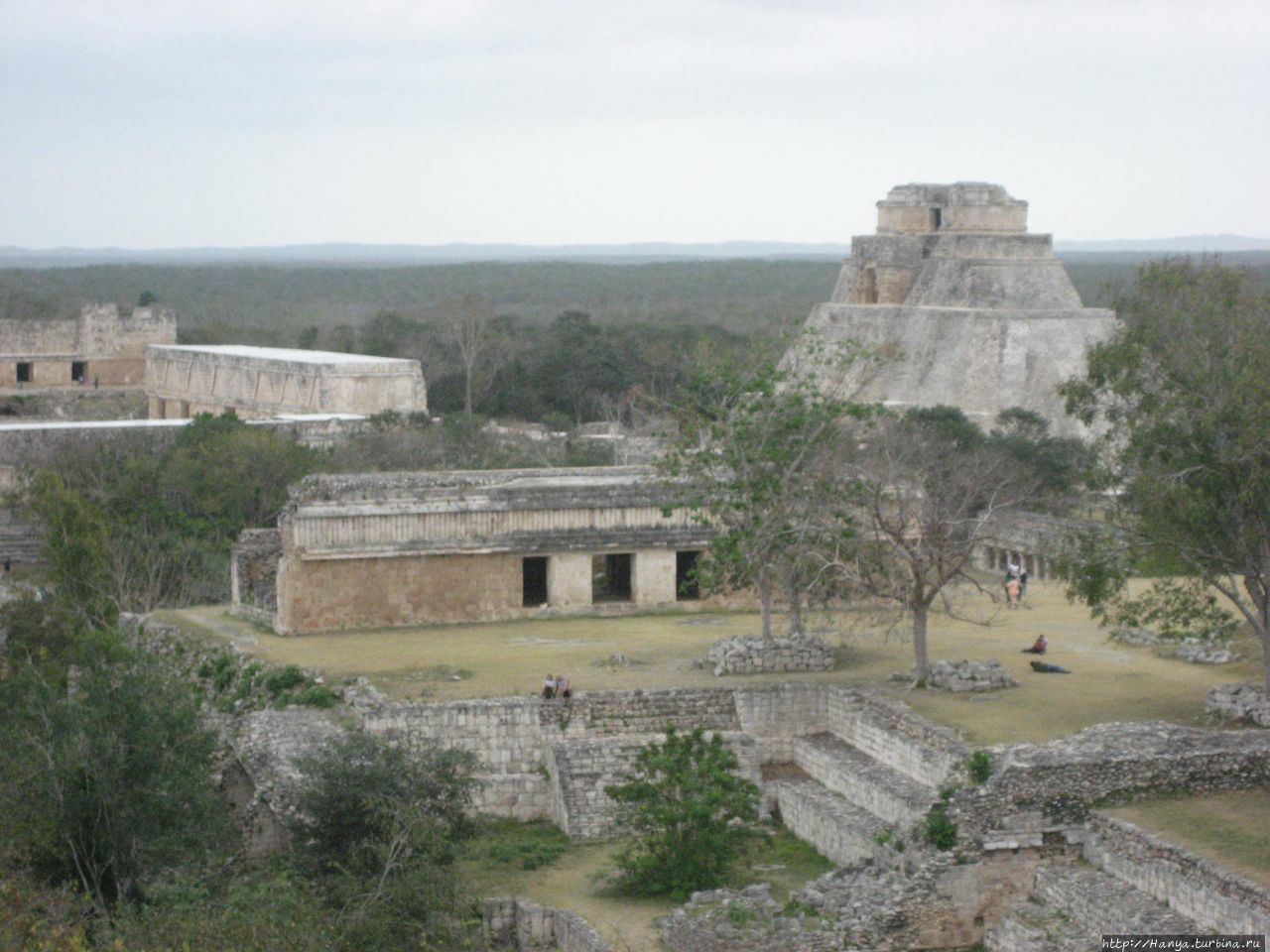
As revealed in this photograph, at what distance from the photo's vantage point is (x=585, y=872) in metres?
15.3

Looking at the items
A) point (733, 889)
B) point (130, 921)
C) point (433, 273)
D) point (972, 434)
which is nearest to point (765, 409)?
point (733, 889)

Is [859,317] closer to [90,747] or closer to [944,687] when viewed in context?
[944,687]

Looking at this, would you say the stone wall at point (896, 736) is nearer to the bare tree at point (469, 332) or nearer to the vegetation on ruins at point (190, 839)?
the vegetation on ruins at point (190, 839)

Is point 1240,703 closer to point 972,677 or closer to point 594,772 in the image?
point 972,677

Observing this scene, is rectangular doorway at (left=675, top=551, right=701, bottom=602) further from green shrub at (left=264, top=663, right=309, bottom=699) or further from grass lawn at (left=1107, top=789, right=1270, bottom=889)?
grass lawn at (left=1107, top=789, right=1270, bottom=889)

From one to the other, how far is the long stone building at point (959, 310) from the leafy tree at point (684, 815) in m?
20.0

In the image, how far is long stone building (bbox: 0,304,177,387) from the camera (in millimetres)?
53719

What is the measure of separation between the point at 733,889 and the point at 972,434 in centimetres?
1806

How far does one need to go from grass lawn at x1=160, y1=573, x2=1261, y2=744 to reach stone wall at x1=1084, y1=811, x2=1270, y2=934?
2.07 metres

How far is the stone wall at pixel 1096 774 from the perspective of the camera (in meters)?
13.7

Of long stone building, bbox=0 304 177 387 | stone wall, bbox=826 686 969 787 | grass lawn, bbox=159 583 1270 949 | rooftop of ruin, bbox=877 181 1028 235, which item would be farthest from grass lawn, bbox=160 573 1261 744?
long stone building, bbox=0 304 177 387

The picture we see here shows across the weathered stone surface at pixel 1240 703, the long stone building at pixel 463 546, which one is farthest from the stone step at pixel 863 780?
the long stone building at pixel 463 546

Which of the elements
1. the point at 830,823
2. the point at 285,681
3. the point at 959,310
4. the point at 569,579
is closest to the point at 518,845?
the point at 830,823

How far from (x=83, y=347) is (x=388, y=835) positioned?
1660 inches
